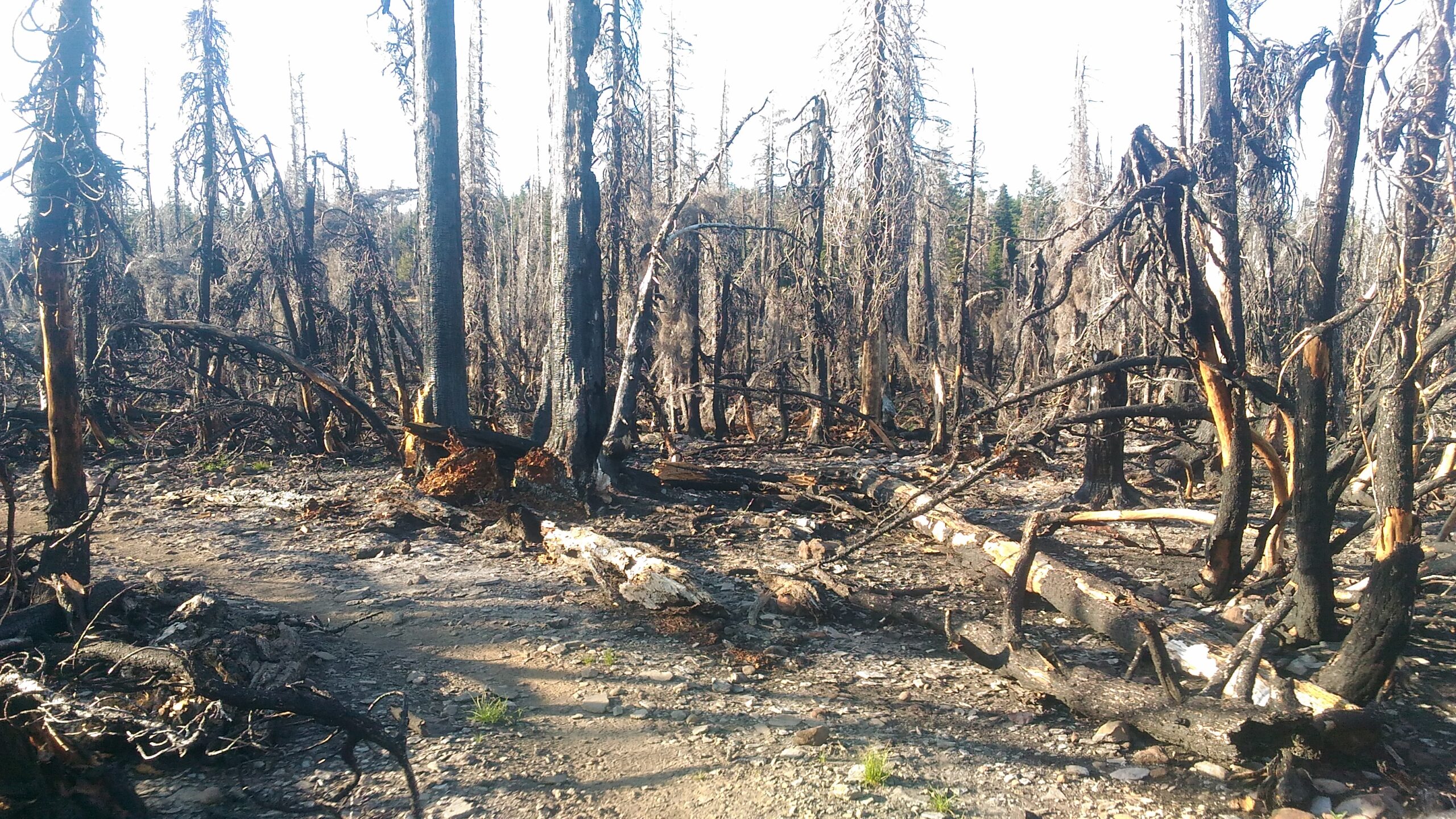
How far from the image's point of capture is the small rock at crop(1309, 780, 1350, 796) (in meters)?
4.07

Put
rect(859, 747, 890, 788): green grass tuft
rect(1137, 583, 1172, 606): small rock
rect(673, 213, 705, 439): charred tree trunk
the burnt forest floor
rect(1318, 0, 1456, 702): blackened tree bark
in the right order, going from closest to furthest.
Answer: the burnt forest floor
rect(859, 747, 890, 788): green grass tuft
rect(1318, 0, 1456, 702): blackened tree bark
rect(1137, 583, 1172, 606): small rock
rect(673, 213, 705, 439): charred tree trunk

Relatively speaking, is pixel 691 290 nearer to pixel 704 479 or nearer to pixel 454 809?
pixel 704 479

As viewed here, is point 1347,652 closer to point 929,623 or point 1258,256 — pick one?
point 929,623

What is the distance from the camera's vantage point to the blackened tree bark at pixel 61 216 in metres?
5.24

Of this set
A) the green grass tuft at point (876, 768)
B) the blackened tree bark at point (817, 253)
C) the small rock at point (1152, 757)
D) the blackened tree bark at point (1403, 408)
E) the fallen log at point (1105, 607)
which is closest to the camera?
the green grass tuft at point (876, 768)

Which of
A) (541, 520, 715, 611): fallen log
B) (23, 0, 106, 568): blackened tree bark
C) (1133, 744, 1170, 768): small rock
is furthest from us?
(541, 520, 715, 611): fallen log

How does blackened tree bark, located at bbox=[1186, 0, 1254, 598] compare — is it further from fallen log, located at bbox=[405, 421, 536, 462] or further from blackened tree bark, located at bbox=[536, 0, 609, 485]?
fallen log, located at bbox=[405, 421, 536, 462]

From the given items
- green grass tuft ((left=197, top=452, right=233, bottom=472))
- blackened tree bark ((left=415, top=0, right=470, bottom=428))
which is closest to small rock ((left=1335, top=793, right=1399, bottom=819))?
blackened tree bark ((left=415, top=0, right=470, bottom=428))

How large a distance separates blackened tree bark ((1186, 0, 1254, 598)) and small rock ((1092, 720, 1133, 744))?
2.29 metres

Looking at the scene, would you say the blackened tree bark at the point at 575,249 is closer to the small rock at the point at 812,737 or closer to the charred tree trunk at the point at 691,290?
the charred tree trunk at the point at 691,290

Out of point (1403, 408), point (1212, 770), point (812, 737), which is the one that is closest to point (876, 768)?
point (812, 737)

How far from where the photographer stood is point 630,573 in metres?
6.73

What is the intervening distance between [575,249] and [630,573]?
452 centimetres

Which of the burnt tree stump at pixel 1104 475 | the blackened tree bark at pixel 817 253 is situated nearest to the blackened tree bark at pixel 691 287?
the blackened tree bark at pixel 817 253
